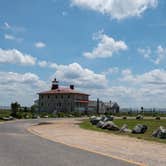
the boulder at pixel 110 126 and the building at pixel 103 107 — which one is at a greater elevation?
the building at pixel 103 107

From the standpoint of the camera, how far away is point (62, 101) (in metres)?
110

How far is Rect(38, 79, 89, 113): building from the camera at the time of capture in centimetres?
10969

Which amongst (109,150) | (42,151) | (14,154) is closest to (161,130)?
(109,150)

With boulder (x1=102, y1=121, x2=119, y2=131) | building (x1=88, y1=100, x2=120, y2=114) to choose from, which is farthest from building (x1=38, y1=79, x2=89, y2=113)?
boulder (x1=102, y1=121, x2=119, y2=131)

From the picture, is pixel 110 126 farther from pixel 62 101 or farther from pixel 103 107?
pixel 103 107

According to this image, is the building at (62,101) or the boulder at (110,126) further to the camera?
the building at (62,101)

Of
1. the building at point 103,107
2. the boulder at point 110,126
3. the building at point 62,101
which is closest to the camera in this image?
the boulder at point 110,126

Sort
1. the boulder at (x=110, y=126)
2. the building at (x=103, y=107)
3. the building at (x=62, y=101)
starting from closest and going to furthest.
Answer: the boulder at (x=110, y=126) < the building at (x=62, y=101) < the building at (x=103, y=107)

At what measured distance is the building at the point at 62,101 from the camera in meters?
110

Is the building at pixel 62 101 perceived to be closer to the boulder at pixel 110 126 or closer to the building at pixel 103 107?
the building at pixel 103 107

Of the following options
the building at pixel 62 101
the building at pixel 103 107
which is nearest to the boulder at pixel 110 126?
the building at pixel 62 101

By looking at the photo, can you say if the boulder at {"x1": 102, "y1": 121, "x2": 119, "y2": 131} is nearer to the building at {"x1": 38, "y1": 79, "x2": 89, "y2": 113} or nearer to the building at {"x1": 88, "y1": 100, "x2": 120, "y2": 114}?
the building at {"x1": 38, "y1": 79, "x2": 89, "y2": 113}

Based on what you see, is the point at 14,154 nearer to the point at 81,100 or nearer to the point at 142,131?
the point at 142,131

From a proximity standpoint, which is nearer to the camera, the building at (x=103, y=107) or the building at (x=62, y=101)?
the building at (x=62, y=101)
